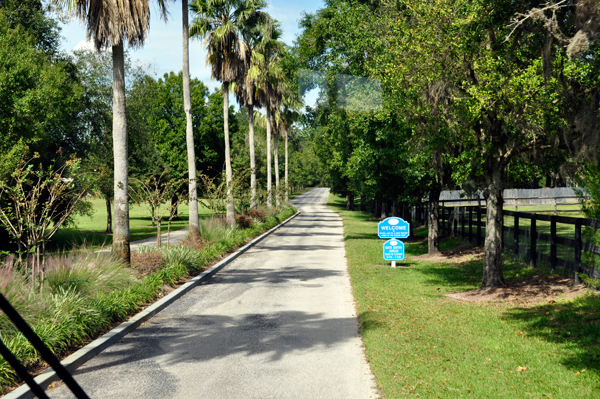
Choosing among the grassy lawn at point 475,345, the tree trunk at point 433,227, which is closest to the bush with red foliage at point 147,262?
the grassy lawn at point 475,345

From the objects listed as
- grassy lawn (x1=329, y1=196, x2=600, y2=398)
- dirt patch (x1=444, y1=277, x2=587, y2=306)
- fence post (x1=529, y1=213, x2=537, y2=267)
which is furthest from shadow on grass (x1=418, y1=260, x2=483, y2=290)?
fence post (x1=529, y1=213, x2=537, y2=267)

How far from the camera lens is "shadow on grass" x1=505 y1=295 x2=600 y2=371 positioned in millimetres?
6367

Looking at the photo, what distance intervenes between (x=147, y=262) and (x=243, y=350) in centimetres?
588

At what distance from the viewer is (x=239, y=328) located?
27.8 ft

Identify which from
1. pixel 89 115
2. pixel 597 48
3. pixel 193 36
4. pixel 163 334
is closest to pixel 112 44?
pixel 163 334

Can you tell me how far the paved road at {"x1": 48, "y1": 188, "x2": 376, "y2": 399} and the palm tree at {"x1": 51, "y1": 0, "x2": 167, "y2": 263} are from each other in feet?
8.07

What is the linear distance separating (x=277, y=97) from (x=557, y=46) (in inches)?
1237

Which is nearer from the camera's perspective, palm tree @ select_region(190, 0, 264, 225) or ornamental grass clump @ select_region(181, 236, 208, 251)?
ornamental grass clump @ select_region(181, 236, 208, 251)

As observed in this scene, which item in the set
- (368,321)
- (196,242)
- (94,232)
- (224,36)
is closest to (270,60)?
(224,36)

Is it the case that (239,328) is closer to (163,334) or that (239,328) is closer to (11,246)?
(163,334)

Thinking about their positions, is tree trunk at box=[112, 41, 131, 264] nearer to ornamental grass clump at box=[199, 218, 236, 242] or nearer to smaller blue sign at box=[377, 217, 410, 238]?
ornamental grass clump at box=[199, 218, 236, 242]

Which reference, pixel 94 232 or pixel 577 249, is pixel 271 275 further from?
pixel 94 232

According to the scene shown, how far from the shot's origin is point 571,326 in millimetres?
7727

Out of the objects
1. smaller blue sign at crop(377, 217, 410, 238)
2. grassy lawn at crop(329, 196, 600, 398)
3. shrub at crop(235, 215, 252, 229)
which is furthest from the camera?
shrub at crop(235, 215, 252, 229)
